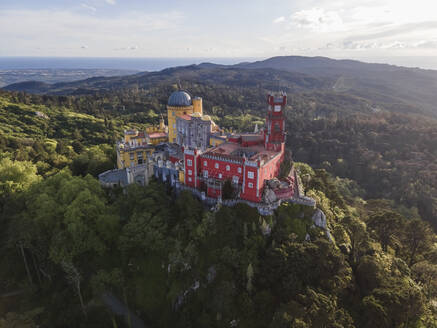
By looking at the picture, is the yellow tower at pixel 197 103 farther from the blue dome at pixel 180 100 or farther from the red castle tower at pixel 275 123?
the red castle tower at pixel 275 123

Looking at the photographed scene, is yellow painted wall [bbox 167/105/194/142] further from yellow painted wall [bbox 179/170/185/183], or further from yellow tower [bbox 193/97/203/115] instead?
yellow painted wall [bbox 179/170/185/183]

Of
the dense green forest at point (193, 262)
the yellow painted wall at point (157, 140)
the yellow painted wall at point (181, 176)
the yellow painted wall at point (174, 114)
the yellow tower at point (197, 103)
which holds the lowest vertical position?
the dense green forest at point (193, 262)

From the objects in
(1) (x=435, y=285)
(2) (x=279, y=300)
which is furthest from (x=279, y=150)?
(1) (x=435, y=285)

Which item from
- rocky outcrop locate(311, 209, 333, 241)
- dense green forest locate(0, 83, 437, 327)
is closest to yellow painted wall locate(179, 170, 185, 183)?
dense green forest locate(0, 83, 437, 327)

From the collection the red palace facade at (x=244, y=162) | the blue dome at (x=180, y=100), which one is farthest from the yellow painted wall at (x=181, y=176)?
the blue dome at (x=180, y=100)

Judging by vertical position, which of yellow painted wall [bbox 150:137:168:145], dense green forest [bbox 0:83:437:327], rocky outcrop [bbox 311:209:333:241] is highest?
yellow painted wall [bbox 150:137:168:145]

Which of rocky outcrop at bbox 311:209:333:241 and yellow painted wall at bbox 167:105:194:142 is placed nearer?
rocky outcrop at bbox 311:209:333:241

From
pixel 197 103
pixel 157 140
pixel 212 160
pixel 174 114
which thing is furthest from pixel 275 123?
pixel 157 140

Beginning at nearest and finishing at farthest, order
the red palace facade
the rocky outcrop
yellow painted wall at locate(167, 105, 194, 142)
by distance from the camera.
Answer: the rocky outcrop
the red palace facade
yellow painted wall at locate(167, 105, 194, 142)
